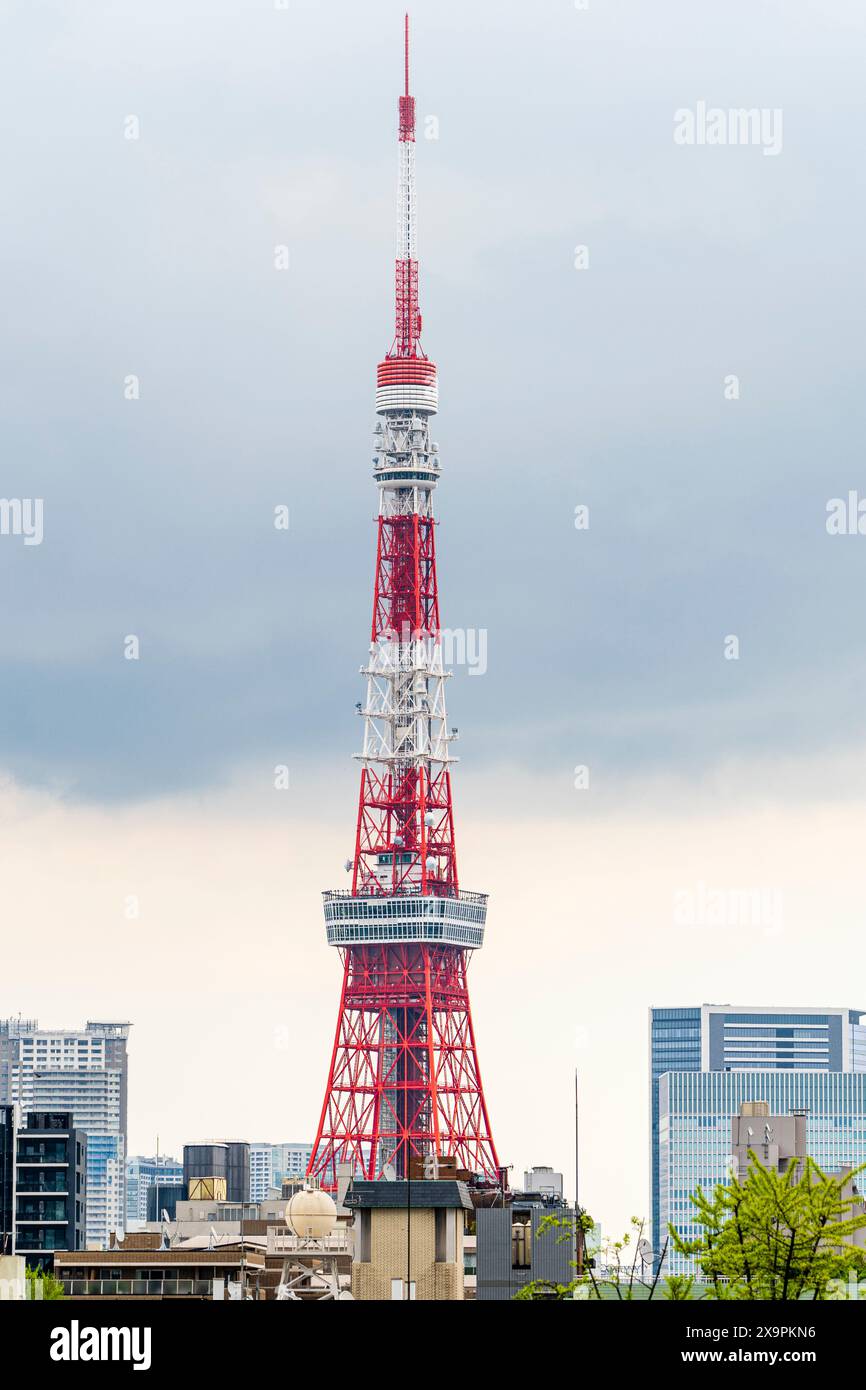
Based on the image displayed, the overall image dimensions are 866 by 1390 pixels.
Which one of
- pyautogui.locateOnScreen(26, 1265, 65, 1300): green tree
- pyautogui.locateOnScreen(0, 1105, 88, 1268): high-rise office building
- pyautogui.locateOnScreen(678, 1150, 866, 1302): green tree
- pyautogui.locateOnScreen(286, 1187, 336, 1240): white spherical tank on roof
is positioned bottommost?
pyautogui.locateOnScreen(26, 1265, 65, 1300): green tree

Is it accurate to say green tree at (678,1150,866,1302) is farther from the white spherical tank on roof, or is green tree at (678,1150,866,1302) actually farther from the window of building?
the white spherical tank on roof

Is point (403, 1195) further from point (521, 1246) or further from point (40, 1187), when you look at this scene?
point (40, 1187)

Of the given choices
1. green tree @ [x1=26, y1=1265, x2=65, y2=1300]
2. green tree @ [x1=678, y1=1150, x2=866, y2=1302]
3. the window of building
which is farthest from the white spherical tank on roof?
green tree @ [x1=678, y1=1150, x2=866, y2=1302]

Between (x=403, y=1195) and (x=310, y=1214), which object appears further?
(x=310, y=1214)

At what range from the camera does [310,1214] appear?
113 metres

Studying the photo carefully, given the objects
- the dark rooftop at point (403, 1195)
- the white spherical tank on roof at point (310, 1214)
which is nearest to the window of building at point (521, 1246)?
the dark rooftop at point (403, 1195)

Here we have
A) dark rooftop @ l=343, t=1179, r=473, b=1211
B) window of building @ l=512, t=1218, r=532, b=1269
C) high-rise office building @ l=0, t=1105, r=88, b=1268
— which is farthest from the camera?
high-rise office building @ l=0, t=1105, r=88, b=1268

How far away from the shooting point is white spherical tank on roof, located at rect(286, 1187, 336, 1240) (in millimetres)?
113188

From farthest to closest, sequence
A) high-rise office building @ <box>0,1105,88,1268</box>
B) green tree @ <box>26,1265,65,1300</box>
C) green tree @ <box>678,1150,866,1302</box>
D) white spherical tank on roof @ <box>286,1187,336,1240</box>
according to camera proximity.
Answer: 1. high-rise office building @ <box>0,1105,88,1268</box>
2. white spherical tank on roof @ <box>286,1187,336,1240</box>
3. green tree @ <box>26,1265,65,1300</box>
4. green tree @ <box>678,1150,866,1302</box>

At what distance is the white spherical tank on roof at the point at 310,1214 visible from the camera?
11319cm

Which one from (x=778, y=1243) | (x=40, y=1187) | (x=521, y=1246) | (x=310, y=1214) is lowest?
(x=778, y=1243)

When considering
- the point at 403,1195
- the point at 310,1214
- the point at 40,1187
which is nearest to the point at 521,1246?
the point at 403,1195
